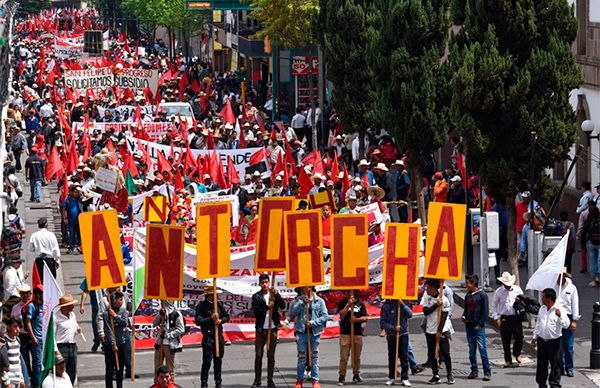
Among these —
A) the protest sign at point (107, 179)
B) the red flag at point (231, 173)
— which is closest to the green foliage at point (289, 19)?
the red flag at point (231, 173)

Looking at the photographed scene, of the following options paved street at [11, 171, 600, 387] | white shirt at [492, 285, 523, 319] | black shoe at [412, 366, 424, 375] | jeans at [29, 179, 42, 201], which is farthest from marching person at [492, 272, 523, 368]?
jeans at [29, 179, 42, 201]

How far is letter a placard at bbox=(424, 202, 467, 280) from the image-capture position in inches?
893

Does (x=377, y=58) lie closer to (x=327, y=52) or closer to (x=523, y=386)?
(x=327, y=52)

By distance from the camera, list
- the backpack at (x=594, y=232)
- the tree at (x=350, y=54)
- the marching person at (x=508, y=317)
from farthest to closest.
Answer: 1. the tree at (x=350, y=54)
2. the backpack at (x=594, y=232)
3. the marching person at (x=508, y=317)

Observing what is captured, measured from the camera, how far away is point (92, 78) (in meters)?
56.5

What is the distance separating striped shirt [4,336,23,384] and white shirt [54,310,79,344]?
1.41 meters

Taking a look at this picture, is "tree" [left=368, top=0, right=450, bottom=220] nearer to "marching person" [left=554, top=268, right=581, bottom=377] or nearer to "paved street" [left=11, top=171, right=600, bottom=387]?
"paved street" [left=11, top=171, right=600, bottom=387]

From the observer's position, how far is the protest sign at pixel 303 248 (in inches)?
885

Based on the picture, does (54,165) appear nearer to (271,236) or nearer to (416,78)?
(416,78)

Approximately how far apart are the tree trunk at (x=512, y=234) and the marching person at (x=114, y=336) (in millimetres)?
8085

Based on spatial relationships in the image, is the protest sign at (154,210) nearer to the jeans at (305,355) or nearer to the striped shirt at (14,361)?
the jeans at (305,355)

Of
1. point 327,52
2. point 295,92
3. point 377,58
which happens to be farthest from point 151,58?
point 377,58

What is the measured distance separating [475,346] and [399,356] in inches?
39.6

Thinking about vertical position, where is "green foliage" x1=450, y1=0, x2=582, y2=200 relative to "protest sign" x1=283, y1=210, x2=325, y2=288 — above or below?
above
